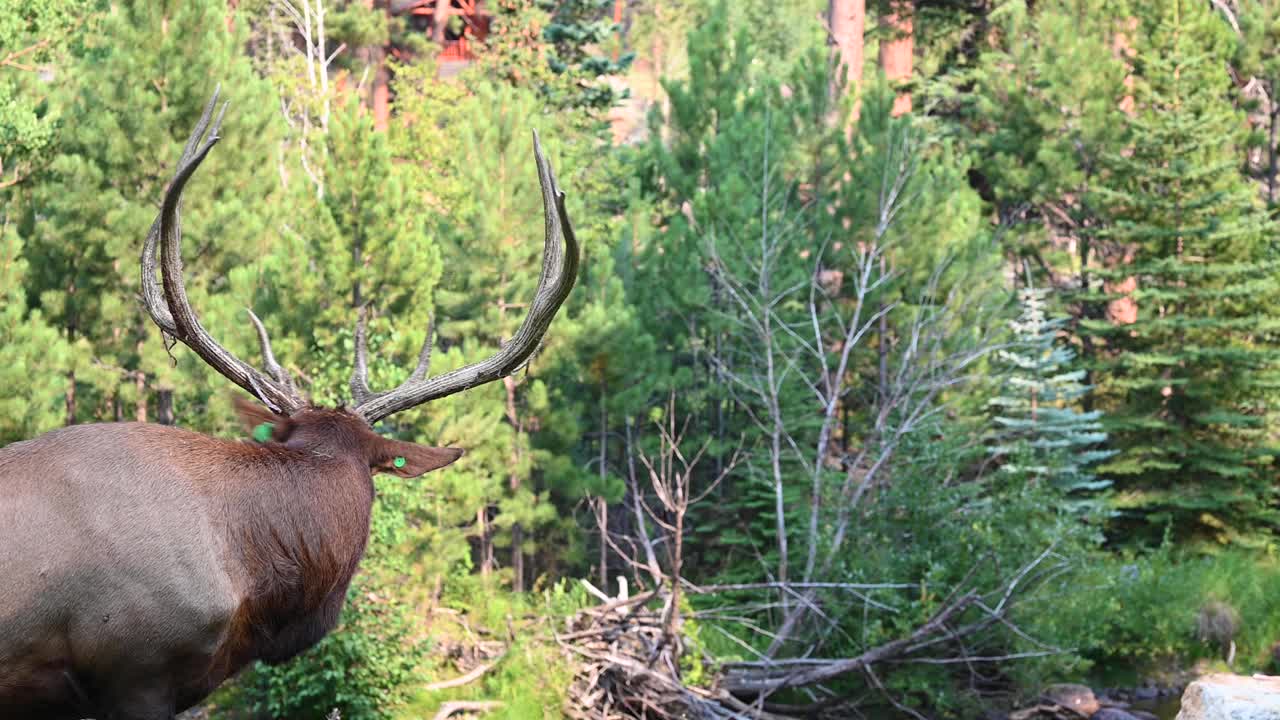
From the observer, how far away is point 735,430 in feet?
42.4

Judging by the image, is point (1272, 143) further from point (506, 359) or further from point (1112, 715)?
point (506, 359)

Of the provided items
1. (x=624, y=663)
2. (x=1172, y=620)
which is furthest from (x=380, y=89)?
(x=624, y=663)

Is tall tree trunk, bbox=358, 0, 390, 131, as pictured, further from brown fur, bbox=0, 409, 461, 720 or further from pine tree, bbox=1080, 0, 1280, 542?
brown fur, bbox=0, 409, 461, 720

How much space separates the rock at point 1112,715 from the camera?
1047 cm

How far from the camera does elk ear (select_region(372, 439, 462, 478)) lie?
13.1ft

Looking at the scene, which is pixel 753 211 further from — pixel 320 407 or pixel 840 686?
pixel 320 407

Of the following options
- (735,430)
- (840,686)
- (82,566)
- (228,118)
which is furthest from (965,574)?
(82,566)

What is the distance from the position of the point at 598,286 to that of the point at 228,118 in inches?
134

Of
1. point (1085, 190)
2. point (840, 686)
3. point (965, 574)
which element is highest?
point (1085, 190)

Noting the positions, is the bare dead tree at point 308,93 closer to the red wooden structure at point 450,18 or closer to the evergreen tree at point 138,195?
the evergreen tree at point 138,195

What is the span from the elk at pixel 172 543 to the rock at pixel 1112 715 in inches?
322

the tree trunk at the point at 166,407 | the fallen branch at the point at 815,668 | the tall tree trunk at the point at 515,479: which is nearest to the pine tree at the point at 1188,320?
the fallen branch at the point at 815,668

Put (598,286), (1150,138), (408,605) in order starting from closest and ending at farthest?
1. (408,605)
2. (598,286)
3. (1150,138)

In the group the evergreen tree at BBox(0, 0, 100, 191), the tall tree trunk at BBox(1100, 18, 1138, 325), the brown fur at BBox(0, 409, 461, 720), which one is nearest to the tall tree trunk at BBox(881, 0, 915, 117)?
the tall tree trunk at BBox(1100, 18, 1138, 325)
